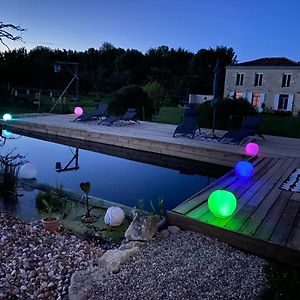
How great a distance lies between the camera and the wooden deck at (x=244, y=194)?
288 centimetres

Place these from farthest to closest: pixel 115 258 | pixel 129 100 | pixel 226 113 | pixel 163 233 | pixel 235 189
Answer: pixel 129 100
pixel 226 113
pixel 235 189
pixel 163 233
pixel 115 258

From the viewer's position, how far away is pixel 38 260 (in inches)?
111

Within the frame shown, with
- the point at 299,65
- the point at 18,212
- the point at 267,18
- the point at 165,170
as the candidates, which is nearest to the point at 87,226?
the point at 18,212

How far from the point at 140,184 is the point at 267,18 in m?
20.8

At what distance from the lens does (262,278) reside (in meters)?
2.38

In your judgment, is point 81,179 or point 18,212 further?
point 81,179

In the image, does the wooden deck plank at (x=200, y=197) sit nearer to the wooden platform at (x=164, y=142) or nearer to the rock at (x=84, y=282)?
the rock at (x=84, y=282)

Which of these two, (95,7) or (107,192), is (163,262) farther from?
(95,7)

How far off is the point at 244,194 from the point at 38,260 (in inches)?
101

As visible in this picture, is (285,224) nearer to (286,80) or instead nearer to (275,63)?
(286,80)

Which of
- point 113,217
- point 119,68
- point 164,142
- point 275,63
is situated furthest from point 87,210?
point 119,68

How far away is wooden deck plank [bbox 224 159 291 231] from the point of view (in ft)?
10.5

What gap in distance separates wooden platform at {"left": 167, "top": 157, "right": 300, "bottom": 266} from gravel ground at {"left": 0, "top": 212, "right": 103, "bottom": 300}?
3.35ft

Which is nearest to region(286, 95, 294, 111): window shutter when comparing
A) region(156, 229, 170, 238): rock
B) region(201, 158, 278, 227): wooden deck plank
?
region(201, 158, 278, 227): wooden deck plank
